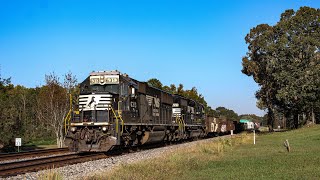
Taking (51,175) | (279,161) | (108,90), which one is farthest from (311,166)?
(108,90)

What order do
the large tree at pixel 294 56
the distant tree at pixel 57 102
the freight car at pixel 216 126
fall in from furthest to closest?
the freight car at pixel 216 126, the large tree at pixel 294 56, the distant tree at pixel 57 102

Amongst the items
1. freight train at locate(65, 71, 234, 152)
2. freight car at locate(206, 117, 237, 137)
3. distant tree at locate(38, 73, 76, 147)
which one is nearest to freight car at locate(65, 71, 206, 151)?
freight train at locate(65, 71, 234, 152)

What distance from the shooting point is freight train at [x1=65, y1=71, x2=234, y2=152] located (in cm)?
1839

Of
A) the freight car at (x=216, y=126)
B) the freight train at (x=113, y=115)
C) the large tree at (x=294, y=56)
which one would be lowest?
the freight car at (x=216, y=126)

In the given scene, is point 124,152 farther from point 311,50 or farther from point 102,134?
point 311,50

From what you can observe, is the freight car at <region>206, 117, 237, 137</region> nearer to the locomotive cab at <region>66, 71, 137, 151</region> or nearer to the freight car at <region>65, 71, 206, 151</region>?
the freight car at <region>65, 71, 206, 151</region>

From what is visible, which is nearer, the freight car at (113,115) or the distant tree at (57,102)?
the freight car at (113,115)

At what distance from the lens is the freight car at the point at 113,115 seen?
1839cm

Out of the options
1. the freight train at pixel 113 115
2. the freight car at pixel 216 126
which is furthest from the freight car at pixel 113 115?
the freight car at pixel 216 126

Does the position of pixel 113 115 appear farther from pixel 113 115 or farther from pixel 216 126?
pixel 216 126

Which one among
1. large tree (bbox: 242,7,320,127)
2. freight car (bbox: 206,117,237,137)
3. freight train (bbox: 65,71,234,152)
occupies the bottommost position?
freight car (bbox: 206,117,237,137)

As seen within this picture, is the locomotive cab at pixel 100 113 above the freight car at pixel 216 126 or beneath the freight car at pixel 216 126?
above

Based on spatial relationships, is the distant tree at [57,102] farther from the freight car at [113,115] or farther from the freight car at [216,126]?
the freight car at [216,126]

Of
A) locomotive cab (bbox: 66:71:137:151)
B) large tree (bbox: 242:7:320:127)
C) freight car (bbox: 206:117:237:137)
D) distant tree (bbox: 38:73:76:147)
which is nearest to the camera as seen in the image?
locomotive cab (bbox: 66:71:137:151)
